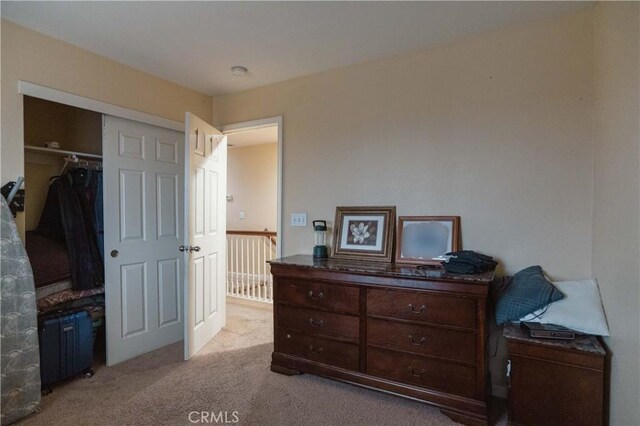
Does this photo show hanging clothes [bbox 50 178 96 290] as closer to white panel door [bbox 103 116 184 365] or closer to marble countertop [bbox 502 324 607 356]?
white panel door [bbox 103 116 184 365]

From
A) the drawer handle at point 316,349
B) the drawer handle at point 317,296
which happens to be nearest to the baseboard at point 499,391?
the drawer handle at point 316,349

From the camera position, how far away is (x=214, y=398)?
7.04 ft

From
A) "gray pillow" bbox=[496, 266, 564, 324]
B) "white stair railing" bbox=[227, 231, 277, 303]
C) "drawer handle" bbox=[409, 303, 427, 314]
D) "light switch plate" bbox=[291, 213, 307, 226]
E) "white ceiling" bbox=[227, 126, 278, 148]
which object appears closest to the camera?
"gray pillow" bbox=[496, 266, 564, 324]

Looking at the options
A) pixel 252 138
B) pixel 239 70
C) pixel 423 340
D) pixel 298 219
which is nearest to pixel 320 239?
pixel 298 219

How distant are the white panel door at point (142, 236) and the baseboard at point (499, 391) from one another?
2770 millimetres

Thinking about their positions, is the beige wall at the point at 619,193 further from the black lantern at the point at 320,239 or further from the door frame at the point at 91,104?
the door frame at the point at 91,104

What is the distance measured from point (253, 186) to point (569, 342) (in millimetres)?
5045

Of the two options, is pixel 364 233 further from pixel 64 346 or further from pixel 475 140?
pixel 64 346

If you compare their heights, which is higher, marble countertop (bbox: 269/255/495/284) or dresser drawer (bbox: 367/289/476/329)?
marble countertop (bbox: 269/255/495/284)

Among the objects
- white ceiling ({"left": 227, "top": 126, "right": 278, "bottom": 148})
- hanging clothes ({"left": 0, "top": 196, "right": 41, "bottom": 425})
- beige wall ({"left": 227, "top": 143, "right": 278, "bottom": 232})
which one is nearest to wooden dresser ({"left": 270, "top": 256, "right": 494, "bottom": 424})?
hanging clothes ({"left": 0, "top": 196, "right": 41, "bottom": 425})

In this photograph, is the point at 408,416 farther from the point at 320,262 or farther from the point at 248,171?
the point at 248,171

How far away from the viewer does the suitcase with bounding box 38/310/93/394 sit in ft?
7.13

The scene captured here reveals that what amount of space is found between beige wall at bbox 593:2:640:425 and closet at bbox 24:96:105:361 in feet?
11.0

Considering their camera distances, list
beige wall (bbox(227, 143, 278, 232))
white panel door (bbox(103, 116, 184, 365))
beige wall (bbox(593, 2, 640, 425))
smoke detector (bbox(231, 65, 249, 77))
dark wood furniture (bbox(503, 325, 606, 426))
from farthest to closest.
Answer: beige wall (bbox(227, 143, 278, 232)) < smoke detector (bbox(231, 65, 249, 77)) < white panel door (bbox(103, 116, 184, 365)) < dark wood furniture (bbox(503, 325, 606, 426)) < beige wall (bbox(593, 2, 640, 425))
